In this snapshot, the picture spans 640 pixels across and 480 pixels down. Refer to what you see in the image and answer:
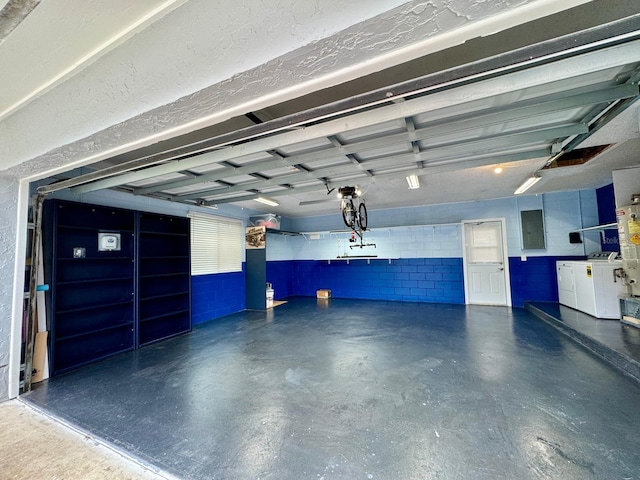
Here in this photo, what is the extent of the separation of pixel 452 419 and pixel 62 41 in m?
3.35

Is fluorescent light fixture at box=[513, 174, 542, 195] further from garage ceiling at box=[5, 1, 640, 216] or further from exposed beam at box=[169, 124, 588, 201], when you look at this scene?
exposed beam at box=[169, 124, 588, 201]

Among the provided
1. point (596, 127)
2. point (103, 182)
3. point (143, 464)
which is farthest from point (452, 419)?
point (103, 182)

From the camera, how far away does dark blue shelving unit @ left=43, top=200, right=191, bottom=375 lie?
127 inches

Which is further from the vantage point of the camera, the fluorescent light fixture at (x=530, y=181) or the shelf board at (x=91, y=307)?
the fluorescent light fixture at (x=530, y=181)

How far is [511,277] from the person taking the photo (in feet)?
20.0

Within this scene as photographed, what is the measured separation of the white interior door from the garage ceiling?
1.79m

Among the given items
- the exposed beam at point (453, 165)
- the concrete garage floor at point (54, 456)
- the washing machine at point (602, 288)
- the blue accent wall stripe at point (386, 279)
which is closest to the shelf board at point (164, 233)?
the exposed beam at point (453, 165)

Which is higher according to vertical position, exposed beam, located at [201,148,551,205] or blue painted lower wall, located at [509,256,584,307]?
exposed beam, located at [201,148,551,205]

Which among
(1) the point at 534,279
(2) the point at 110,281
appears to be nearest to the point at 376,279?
(1) the point at 534,279

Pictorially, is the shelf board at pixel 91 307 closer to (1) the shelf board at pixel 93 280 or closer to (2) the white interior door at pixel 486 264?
(1) the shelf board at pixel 93 280

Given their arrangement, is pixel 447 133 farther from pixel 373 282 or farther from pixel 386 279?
pixel 373 282

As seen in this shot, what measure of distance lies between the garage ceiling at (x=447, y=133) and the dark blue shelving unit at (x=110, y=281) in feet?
1.53

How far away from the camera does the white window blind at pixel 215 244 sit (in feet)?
17.3

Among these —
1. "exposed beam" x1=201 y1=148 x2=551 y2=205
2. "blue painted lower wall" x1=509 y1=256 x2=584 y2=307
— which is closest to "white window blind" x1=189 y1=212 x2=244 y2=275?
"exposed beam" x1=201 y1=148 x2=551 y2=205
